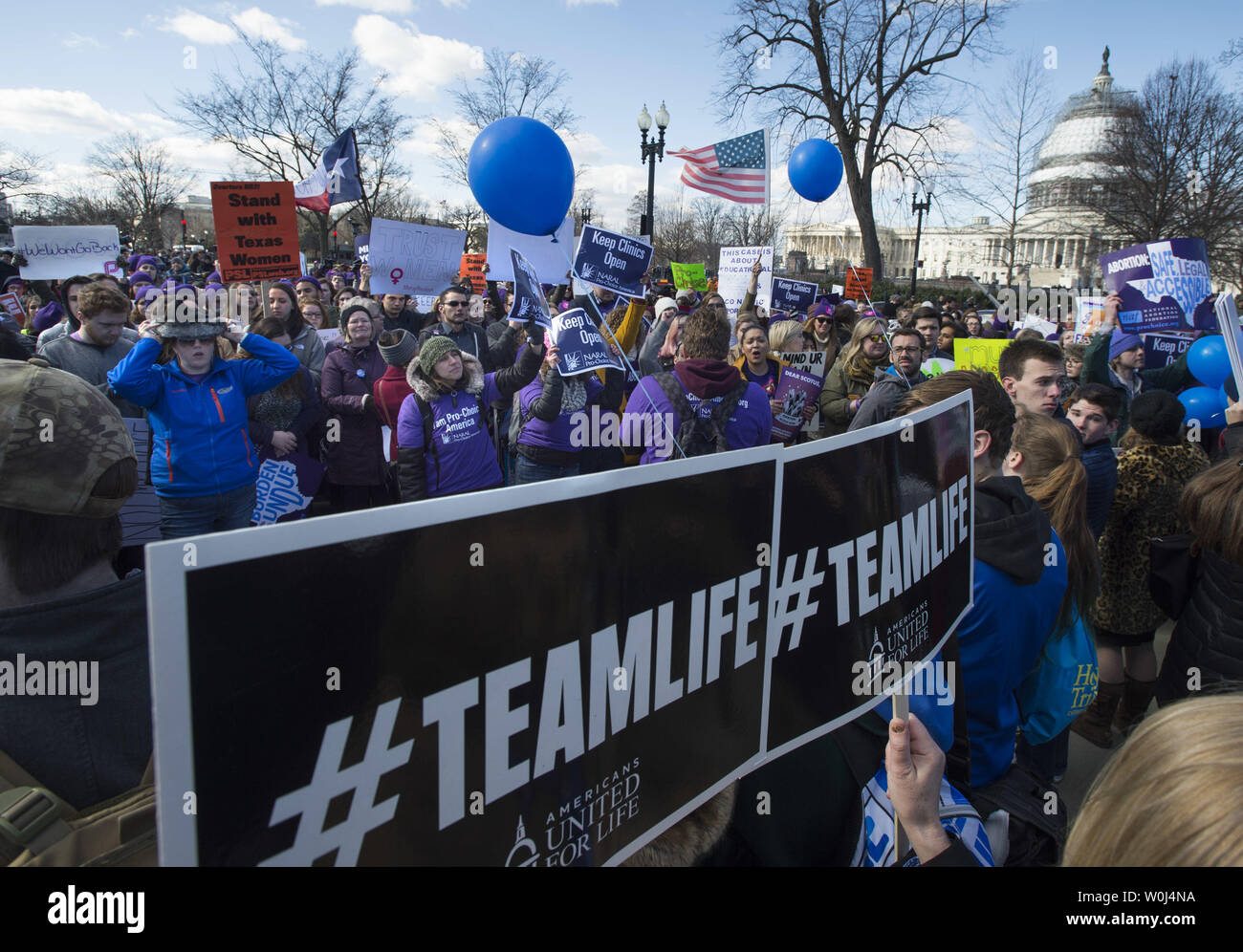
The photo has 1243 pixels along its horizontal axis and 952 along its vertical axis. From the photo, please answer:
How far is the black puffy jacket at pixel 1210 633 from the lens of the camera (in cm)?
255

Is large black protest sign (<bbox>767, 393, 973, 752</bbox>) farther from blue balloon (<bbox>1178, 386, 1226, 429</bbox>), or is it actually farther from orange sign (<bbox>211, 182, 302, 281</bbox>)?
orange sign (<bbox>211, 182, 302, 281</bbox>)

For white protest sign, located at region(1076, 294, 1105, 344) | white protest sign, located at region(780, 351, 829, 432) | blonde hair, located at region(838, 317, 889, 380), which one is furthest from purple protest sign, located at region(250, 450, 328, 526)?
white protest sign, located at region(1076, 294, 1105, 344)

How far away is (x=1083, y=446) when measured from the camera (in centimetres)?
401

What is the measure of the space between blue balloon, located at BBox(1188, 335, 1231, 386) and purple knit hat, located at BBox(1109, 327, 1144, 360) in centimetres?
53

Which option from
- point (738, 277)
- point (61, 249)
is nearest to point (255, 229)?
point (61, 249)

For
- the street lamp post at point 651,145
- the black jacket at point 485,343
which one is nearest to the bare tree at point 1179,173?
the street lamp post at point 651,145

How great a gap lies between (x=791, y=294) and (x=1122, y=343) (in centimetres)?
455

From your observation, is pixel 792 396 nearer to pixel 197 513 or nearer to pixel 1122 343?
pixel 1122 343

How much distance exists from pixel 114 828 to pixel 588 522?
2.75ft

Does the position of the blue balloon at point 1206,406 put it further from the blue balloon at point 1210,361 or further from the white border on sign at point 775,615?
the white border on sign at point 775,615

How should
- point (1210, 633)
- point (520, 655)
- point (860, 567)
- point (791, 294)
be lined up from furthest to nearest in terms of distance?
point (791, 294) → point (1210, 633) → point (860, 567) → point (520, 655)

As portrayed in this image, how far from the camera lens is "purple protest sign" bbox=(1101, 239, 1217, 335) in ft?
20.2

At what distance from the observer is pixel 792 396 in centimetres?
609

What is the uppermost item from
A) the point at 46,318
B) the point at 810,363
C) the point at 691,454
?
the point at 46,318
